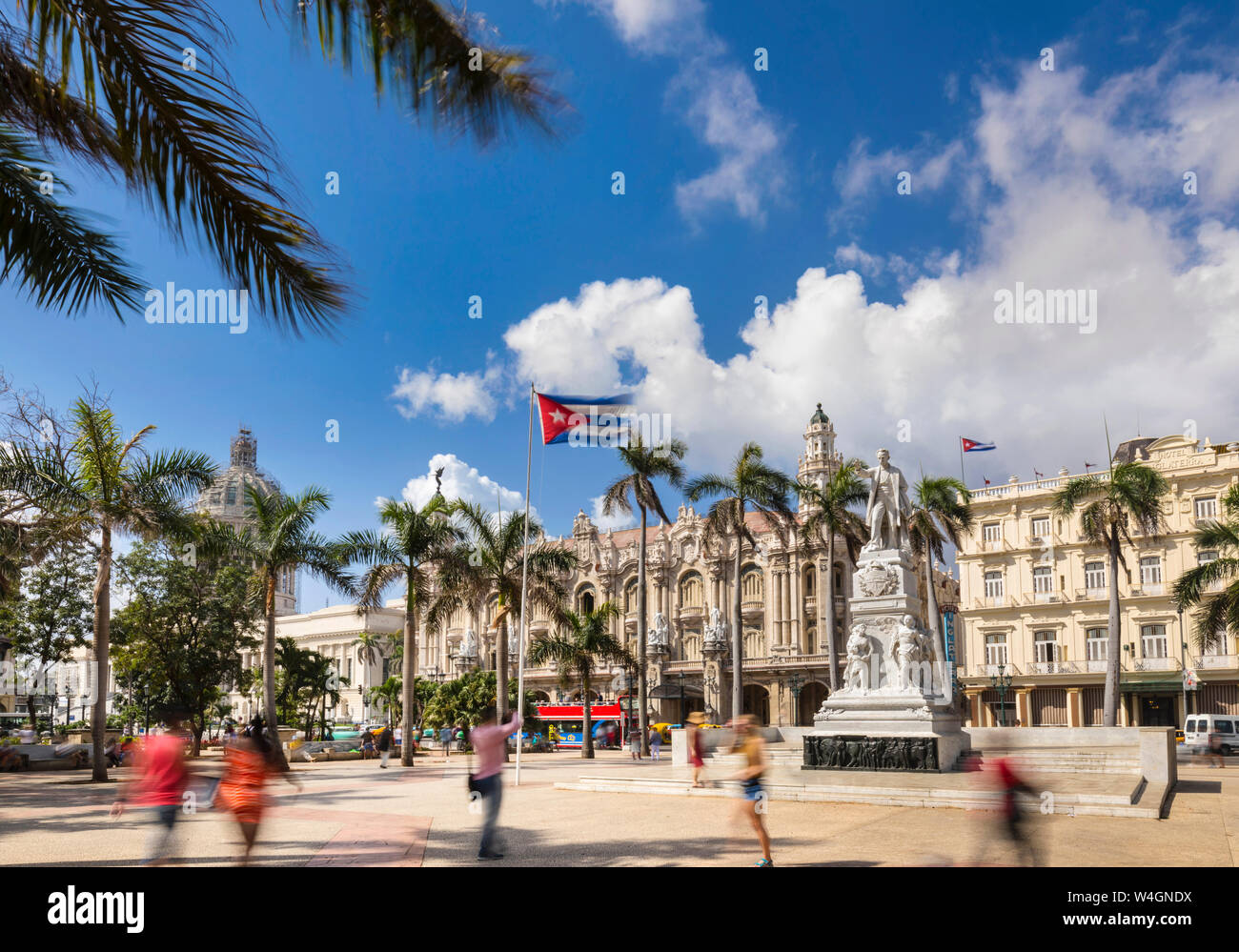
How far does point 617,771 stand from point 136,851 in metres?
12.3

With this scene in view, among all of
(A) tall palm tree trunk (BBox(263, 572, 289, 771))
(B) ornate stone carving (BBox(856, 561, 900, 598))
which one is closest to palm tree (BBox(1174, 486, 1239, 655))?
(B) ornate stone carving (BBox(856, 561, 900, 598))

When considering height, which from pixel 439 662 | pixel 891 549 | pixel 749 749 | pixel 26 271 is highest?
pixel 26 271

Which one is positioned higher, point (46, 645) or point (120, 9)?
point (120, 9)

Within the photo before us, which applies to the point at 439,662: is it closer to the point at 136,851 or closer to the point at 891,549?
the point at 891,549

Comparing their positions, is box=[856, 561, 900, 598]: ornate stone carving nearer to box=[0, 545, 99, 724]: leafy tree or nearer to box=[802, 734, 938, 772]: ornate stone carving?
box=[802, 734, 938, 772]: ornate stone carving

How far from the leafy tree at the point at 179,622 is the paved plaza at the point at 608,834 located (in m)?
20.8

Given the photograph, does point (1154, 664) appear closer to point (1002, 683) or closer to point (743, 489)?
point (1002, 683)

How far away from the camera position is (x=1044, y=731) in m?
24.3

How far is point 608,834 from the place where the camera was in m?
12.6

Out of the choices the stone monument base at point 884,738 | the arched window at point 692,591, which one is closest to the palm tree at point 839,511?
the stone monument base at point 884,738

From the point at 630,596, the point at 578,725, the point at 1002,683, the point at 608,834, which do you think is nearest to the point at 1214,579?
the point at 1002,683

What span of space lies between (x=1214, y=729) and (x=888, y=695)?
81.2 feet

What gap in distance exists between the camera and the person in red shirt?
8.07m
